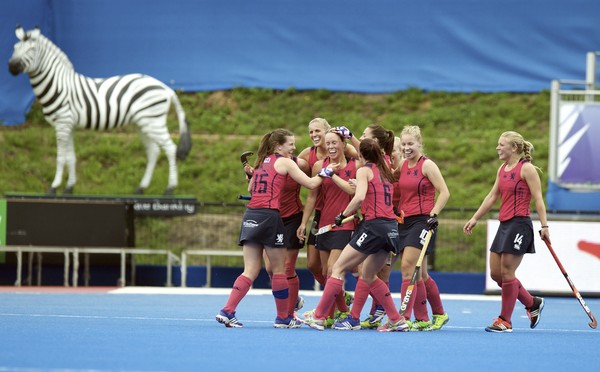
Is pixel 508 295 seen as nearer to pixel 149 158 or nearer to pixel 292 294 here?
pixel 292 294

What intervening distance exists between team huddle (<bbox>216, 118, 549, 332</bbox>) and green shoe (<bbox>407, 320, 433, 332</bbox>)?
0.01 meters

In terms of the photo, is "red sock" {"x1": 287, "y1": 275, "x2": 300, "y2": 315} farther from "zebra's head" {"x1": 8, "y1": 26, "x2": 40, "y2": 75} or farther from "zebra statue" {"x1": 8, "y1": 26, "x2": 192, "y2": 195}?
"zebra's head" {"x1": 8, "y1": 26, "x2": 40, "y2": 75}

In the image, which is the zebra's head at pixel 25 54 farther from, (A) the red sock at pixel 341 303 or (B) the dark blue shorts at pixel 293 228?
(A) the red sock at pixel 341 303

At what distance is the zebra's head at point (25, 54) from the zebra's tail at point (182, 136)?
2.86 m

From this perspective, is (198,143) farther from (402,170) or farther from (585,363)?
(585,363)

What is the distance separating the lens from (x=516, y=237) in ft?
37.2

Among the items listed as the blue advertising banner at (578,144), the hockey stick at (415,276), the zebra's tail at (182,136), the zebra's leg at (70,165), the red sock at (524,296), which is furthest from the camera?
the zebra's tail at (182,136)

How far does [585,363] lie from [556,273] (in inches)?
395

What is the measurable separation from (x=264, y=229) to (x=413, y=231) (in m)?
1.61

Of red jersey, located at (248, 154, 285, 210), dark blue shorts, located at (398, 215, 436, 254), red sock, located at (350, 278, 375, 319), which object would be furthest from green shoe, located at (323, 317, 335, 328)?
red jersey, located at (248, 154, 285, 210)

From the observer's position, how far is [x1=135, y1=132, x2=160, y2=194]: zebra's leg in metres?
22.0

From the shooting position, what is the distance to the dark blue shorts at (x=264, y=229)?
10.7 m

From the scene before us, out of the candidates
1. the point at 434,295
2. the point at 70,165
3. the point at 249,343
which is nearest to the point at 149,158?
the point at 70,165

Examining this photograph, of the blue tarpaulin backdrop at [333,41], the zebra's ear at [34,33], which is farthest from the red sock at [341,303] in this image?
the blue tarpaulin backdrop at [333,41]
